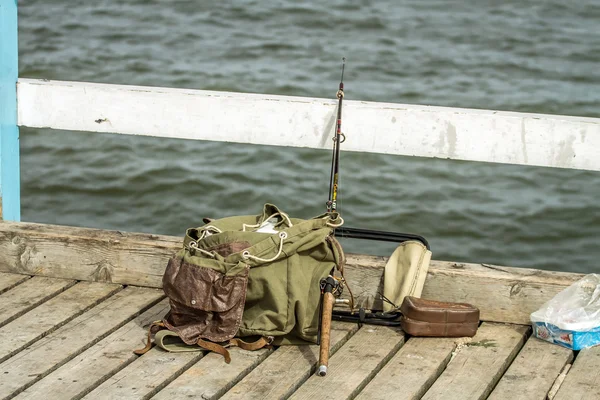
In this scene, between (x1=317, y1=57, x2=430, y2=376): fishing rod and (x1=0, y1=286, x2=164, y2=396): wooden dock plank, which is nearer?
(x1=0, y1=286, x2=164, y2=396): wooden dock plank

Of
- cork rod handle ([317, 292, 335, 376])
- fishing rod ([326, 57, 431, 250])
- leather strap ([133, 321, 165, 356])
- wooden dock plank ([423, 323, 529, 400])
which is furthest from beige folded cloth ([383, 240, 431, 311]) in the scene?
leather strap ([133, 321, 165, 356])

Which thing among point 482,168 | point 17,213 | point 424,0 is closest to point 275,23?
point 424,0

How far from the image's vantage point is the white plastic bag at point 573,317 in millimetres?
3041

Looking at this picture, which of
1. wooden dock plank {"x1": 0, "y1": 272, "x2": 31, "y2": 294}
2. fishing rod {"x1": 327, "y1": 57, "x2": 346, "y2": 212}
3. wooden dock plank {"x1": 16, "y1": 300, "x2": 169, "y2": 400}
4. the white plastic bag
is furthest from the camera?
wooden dock plank {"x1": 0, "y1": 272, "x2": 31, "y2": 294}

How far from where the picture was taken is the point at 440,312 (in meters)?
3.08

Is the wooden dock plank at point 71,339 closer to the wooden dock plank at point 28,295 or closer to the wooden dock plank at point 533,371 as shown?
the wooden dock plank at point 28,295

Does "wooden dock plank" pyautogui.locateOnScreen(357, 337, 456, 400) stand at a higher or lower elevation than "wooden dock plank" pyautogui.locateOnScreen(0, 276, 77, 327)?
lower

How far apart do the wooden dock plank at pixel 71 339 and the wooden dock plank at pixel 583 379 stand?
4.46 ft

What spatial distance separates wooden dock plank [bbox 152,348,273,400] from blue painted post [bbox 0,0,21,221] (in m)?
1.18

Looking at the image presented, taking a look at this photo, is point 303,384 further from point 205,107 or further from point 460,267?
point 205,107

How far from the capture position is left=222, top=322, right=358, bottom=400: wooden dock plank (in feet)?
8.95

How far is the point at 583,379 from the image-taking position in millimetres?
2861

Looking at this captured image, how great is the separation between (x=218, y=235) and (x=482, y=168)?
6.04m

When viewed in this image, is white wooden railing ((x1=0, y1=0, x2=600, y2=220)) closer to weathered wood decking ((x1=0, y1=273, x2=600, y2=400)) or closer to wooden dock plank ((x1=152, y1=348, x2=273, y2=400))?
weathered wood decking ((x1=0, y1=273, x2=600, y2=400))
